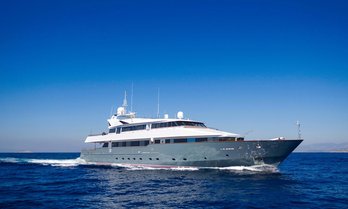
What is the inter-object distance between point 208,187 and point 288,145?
10.8 meters

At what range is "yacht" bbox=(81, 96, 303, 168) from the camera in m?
25.8

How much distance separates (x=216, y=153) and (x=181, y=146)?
3.78 meters

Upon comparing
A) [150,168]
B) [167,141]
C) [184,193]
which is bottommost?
[184,193]

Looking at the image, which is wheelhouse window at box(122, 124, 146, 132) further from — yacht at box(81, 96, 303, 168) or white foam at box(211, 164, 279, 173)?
white foam at box(211, 164, 279, 173)

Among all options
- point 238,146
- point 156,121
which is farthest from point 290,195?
point 156,121

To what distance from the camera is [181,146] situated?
93.1 ft

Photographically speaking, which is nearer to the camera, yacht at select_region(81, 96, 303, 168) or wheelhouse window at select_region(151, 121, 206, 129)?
yacht at select_region(81, 96, 303, 168)

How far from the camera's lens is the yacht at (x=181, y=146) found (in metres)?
25.8

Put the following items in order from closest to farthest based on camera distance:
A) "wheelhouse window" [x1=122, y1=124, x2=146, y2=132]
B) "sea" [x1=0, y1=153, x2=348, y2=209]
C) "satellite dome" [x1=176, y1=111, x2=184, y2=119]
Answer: "sea" [x1=0, y1=153, x2=348, y2=209], "satellite dome" [x1=176, y1=111, x2=184, y2=119], "wheelhouse window" [x1=122, y1=124, x2=146, y2=132]

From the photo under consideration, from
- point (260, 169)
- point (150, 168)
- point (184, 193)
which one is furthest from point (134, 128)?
point (184, 193)

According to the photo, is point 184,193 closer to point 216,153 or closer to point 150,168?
→ point 216,153

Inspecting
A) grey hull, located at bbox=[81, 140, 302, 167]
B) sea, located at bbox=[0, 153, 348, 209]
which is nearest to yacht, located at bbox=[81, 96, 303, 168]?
grey hull, located at bbox=[81, 140, 302, 167]

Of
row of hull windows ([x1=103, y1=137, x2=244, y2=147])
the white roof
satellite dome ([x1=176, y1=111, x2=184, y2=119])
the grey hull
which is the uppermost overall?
satellite dome ([x1=176, y1=111, x2=184, y2=119])

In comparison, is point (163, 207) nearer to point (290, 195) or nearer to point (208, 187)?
point (208, 187)
